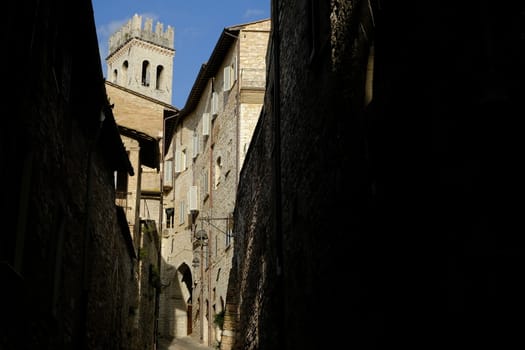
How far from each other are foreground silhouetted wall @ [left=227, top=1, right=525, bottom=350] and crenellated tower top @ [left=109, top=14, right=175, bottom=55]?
6138cm

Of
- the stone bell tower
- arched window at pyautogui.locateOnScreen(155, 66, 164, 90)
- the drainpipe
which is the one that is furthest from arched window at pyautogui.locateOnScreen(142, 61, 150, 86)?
the drainpipe

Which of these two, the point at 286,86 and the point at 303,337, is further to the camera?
the point at 286,86

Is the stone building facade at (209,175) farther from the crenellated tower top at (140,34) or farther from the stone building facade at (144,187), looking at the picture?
the crenellated tower top at (140,34)

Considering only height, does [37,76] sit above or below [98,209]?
above

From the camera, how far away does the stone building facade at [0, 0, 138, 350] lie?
22.2 ft

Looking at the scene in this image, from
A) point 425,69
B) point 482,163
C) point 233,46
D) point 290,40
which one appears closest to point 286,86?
point 290,40

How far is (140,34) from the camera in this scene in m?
70.5

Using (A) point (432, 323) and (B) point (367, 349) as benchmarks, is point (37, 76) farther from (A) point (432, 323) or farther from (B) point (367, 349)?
(A) point (432, 323)

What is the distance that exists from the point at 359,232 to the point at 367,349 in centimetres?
102

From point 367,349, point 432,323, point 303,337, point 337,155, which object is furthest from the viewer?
point 303,337

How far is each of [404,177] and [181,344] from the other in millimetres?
25384

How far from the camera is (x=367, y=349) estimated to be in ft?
22.4

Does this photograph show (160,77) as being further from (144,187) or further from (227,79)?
(144,187)

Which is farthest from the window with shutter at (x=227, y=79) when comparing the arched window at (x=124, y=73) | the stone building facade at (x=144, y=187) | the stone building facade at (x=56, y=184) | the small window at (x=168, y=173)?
the arched window at (x=124, y=73)
